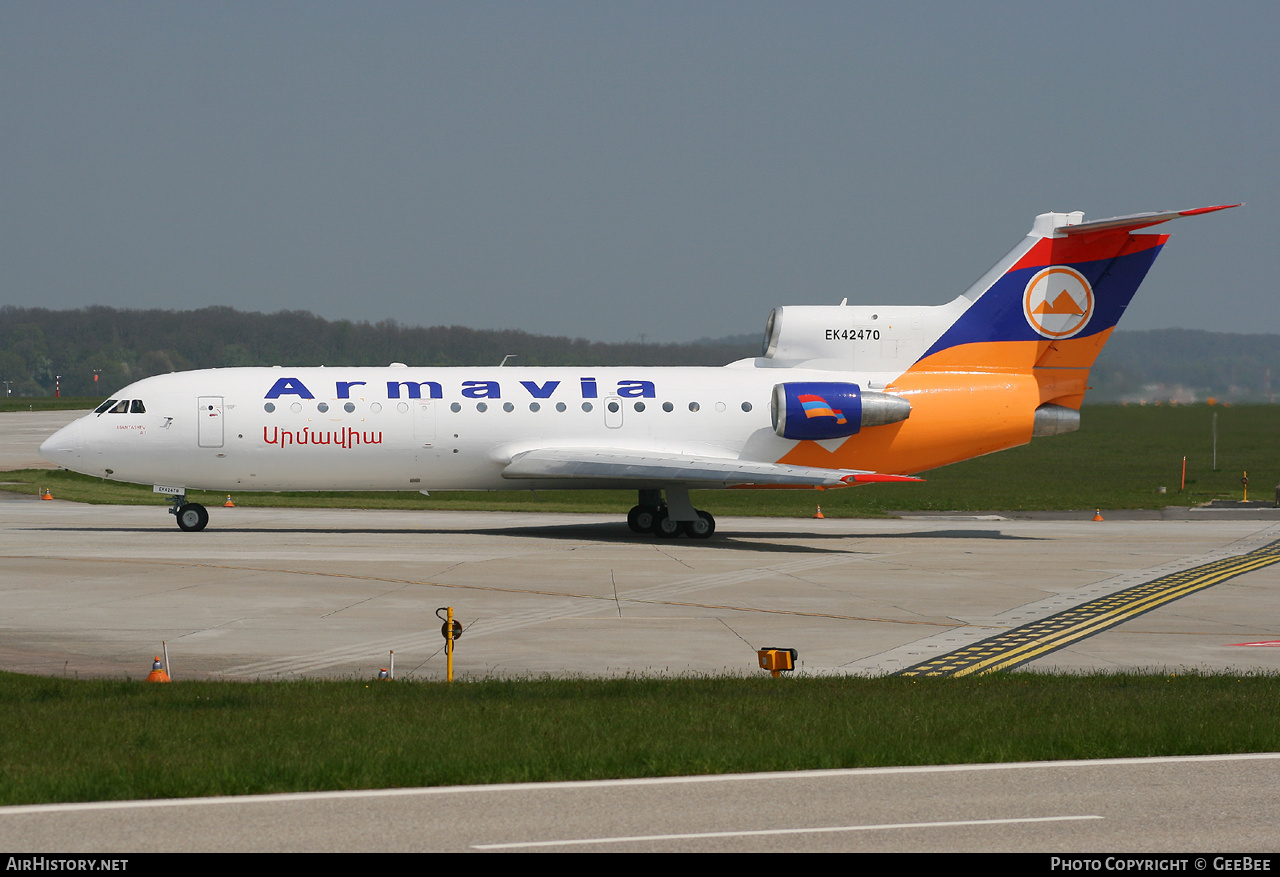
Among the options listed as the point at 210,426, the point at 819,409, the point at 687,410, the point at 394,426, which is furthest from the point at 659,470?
the point at 210,426

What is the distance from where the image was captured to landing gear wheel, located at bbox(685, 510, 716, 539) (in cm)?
3222

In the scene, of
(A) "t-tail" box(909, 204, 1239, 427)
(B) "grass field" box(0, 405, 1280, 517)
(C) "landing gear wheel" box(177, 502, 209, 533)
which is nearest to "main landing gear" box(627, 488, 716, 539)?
(A) "t-tail" box(909, 204, 1239, 427)

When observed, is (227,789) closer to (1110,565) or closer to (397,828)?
(397,828)

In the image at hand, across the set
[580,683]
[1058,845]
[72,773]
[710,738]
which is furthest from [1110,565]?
[72,773]

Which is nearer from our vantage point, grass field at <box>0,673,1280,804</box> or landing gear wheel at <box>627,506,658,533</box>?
grass field at <box>0,673,1280,804</box>

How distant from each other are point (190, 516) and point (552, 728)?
76.4ft

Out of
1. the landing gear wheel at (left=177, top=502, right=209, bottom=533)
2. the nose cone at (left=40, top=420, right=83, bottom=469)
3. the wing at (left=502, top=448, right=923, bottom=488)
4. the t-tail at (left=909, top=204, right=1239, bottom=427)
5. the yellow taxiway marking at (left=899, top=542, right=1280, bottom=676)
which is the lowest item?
the yellow taxiway marking at (left=899, top=542, right=1280, bottom=676)

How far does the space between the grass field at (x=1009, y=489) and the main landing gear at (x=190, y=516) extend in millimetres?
10019

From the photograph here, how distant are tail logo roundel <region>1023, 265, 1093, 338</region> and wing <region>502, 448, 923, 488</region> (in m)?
6.05

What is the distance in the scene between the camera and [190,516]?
31922 millimetres

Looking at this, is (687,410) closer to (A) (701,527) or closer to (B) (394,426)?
(A) (701,527)

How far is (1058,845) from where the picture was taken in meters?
7.95

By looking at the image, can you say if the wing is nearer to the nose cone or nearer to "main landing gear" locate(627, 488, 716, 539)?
"main landing gear" locate(627, 488, 716, 539)

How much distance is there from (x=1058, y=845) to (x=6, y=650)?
13.4m
